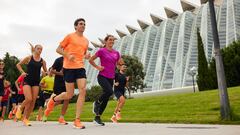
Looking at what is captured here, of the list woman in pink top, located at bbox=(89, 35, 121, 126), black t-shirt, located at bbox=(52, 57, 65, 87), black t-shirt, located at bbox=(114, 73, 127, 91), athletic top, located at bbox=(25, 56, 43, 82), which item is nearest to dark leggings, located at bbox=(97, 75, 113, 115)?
woman in pink top, located at bbox=(89, 35, 121, 126)

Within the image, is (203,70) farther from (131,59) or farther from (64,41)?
(64,41)

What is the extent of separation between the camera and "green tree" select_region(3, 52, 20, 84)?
4925 cm

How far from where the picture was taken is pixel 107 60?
25.7ft

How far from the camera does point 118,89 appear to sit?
11.3m

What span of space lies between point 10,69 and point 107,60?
146 ft

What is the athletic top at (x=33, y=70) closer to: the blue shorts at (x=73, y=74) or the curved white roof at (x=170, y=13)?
the blue shorts at (x=73, y=74)

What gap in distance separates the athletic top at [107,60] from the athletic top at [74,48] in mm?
651

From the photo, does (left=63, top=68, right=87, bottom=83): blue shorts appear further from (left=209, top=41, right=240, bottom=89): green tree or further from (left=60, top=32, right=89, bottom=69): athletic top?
(left=209, top=41, right=240, bottom=89): green tree

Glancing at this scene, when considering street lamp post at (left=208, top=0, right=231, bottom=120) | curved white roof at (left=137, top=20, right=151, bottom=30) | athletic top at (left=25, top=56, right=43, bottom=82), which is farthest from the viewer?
curved white roof at (left=137, top=20, right=151, bottom=30)

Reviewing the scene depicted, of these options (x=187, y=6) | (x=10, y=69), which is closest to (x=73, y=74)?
(x=10, y=69)

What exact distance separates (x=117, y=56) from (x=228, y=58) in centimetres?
2419

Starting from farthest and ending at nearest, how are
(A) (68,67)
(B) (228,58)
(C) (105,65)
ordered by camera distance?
(B) (228,58)
(C) (105,65)
(A) (68,67)

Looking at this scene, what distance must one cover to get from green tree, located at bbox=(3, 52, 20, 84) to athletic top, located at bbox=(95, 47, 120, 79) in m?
43.5

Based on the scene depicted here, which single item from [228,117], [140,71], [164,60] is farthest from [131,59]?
[228,117]
